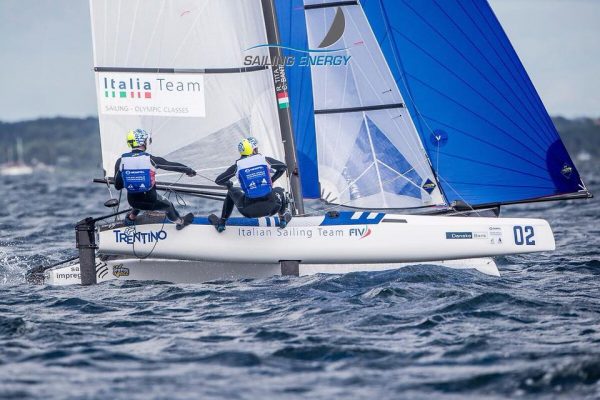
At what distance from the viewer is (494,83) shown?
1116cm

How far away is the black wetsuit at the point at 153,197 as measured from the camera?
33.9ft

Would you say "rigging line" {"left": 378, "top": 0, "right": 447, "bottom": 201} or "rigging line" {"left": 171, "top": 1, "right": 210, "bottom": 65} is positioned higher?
"rigging line" {"left": 171, "top": 1, "right": 210, "bottom": 65}

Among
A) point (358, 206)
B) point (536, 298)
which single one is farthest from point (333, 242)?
point (536, 298)

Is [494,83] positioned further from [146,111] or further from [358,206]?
[146,111]

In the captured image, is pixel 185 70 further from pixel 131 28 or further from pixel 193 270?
pixel 193 270

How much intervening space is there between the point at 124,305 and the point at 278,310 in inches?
60.1

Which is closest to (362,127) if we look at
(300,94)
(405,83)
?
(405,83)

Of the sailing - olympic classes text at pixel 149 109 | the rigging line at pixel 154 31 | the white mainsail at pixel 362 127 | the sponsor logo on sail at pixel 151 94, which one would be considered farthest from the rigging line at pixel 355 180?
the rigging line at pixel 154 31

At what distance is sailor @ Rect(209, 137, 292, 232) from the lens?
10016 millimetres

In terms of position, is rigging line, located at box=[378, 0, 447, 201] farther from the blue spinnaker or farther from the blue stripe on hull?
the blue stripe on hull

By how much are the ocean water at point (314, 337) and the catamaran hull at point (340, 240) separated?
0.26 metres

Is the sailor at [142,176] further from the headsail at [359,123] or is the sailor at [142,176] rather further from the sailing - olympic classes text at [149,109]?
the headsail at [359,123]

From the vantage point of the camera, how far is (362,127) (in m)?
11.4

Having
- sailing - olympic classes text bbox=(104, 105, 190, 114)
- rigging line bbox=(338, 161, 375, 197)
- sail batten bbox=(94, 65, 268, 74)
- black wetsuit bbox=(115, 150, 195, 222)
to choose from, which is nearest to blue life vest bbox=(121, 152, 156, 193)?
black wetsuit bbox=(115, 150, 195, 222)
